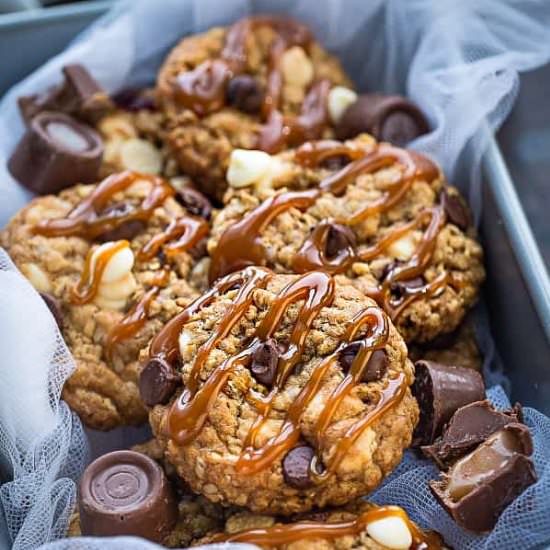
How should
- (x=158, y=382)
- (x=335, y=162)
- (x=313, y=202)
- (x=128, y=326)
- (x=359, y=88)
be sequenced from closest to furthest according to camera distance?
(x=158, y=382), (x=128, y=326), (x=313, y=202), (x=335, y=162), (x=359, y=88)

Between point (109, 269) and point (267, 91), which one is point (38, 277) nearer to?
point (109, 269)

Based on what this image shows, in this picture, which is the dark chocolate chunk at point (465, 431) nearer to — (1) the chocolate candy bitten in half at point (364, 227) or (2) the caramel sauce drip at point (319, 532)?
(2) the caramel sauce drip at point (319, 532)

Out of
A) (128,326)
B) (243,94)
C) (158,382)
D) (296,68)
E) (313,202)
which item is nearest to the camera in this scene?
(158,382)

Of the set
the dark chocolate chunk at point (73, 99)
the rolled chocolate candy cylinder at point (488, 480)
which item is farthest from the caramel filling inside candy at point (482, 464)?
the dark chocolate chunk at point (73, 99)

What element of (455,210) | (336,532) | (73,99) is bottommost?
(336,532)

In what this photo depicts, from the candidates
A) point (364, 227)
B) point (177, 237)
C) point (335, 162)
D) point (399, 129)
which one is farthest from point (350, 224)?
point (399, 129)

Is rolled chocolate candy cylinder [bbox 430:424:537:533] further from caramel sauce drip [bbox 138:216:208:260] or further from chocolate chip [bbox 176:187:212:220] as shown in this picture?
chocolate chip [bbox 176:187:212:220]

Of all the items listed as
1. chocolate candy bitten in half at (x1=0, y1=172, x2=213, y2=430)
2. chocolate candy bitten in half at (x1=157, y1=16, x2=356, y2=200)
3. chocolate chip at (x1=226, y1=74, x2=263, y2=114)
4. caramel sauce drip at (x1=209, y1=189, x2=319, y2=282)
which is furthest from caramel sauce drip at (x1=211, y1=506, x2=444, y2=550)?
chocolate chip at (x1=226, y1=74, x2=263, y2=114)

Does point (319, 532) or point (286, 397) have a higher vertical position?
point (286, 397)
